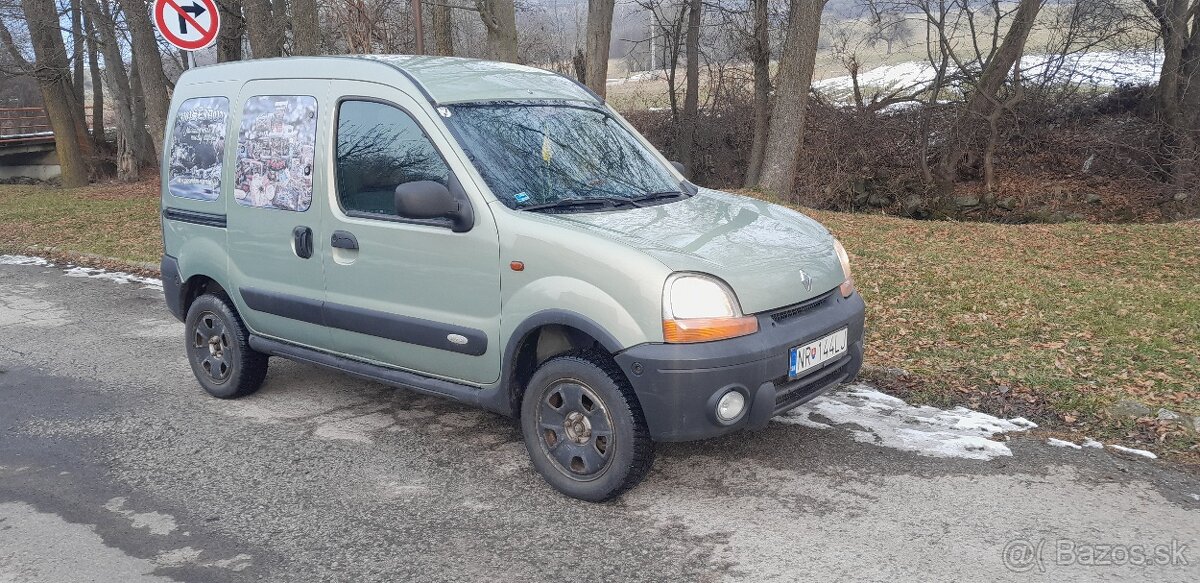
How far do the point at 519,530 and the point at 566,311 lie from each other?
948 mm

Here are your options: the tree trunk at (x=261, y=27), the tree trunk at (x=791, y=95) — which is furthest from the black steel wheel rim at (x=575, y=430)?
the tree trunk at (x=261, y=27)

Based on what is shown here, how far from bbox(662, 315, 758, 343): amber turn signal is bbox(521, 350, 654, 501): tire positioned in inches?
13.2

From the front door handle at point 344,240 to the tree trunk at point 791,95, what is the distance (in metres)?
11.1

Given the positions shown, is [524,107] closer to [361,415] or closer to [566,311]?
[566,311]

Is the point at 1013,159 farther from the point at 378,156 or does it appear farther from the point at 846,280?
the point at 378,156

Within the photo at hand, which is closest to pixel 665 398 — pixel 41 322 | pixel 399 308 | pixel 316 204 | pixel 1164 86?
pixel 399 308

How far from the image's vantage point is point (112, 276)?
1013 cm

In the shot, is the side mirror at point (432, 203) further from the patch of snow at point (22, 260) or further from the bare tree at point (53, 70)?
the bare tree at point (53, 70)

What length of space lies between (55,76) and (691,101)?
1553 centimetres

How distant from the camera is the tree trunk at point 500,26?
13.7m

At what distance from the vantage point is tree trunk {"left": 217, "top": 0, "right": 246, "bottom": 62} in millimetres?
16969

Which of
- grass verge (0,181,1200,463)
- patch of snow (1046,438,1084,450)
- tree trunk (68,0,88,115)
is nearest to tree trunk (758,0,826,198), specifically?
grass verge (0,181,1200,463)

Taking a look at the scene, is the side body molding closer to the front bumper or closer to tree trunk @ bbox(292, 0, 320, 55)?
the front bumper

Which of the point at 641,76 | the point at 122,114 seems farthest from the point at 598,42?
the point at 641,76
